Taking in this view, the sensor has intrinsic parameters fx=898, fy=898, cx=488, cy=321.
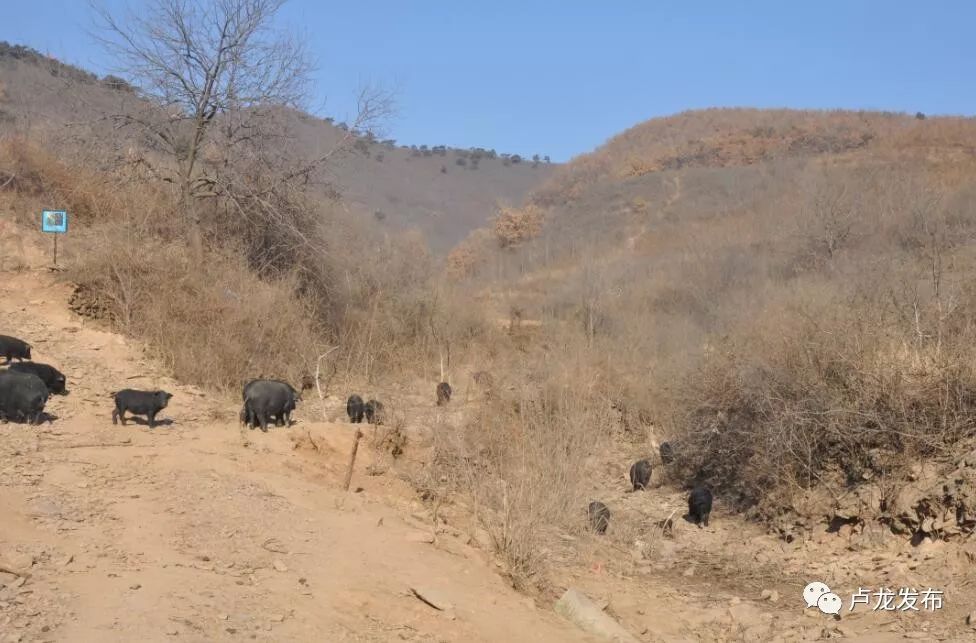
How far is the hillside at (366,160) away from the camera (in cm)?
1845

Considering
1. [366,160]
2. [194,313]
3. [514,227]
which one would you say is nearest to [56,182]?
[194,313]

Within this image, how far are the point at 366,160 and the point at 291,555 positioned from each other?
2449 inches

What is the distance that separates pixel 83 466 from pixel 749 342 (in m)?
9.89

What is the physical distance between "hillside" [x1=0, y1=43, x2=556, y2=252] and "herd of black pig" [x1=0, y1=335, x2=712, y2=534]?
751 centimetres

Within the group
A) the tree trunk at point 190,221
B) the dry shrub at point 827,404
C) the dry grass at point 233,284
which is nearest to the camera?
the dry shrub at point 827,404

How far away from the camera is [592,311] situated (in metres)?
24.6

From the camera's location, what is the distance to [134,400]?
10.3m

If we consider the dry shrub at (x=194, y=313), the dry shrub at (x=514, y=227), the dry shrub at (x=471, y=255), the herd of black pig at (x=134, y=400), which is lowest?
the herd of black pig at (x=134, y=400)

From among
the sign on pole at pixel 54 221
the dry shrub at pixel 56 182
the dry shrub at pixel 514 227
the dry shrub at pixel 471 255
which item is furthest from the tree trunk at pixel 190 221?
the dry shrub at pixel 514 227

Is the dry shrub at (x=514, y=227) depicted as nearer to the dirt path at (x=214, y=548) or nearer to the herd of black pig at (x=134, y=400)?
the herd of black pig at (x=134, y=400)

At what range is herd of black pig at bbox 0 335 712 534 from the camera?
9.35m

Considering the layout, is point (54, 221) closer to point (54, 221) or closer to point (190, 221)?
point (54, 221)

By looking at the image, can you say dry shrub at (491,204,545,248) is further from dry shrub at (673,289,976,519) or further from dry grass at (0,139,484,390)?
dry shrub at (673,289,976,519)

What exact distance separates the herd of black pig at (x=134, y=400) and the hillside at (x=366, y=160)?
296 inches
